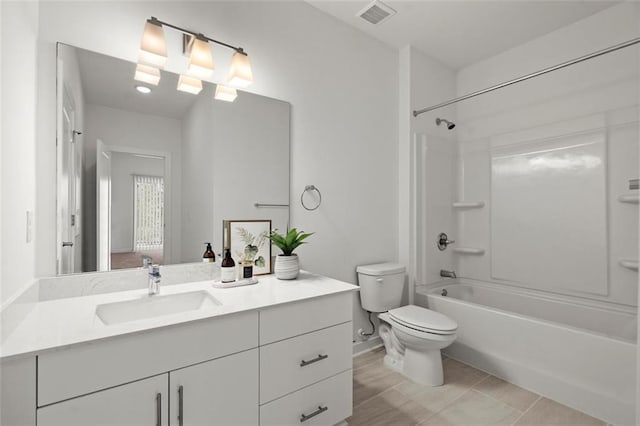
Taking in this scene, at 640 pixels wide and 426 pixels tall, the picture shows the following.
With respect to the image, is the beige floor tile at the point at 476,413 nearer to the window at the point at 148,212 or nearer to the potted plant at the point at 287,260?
the potted plant at the point at 287,260

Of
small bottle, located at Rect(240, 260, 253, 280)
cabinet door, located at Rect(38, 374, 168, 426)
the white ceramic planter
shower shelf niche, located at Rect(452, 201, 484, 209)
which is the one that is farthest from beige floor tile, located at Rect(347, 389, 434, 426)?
shower shelf niche, located at Rect(452, 201, 484, 209)

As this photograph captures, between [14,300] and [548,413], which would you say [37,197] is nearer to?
[14,300]

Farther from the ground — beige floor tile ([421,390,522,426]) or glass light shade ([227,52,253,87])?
glass light shade ([227,52,253,87])

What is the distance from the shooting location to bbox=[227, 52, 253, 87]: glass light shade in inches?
67.7

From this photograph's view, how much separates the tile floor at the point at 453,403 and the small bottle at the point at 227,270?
1.03m

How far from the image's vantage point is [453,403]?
6.03 ft

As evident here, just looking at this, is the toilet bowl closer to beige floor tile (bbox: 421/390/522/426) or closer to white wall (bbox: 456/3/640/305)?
beige floor tile (bbox: 421/390/522/426)

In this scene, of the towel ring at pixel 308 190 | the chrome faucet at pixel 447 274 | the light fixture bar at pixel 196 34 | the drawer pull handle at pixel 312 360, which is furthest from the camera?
the chrome faucet at pixel 447 274

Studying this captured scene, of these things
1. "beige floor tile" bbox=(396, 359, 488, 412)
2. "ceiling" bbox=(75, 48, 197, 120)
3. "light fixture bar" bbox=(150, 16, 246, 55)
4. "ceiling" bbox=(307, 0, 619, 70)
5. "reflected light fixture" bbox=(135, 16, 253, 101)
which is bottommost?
"beige floor tile" bbox=(396, 359, 488, 412)

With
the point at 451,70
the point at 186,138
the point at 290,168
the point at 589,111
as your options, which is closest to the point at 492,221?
the point at 589,111

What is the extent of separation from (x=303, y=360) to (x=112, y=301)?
86 centimetres

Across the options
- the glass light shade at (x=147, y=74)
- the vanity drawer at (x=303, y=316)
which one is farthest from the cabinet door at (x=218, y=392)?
the glass light shade at (x=147, y=74)

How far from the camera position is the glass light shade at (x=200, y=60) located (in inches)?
62.9

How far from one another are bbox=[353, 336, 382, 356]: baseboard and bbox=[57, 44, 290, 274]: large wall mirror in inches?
51.0
